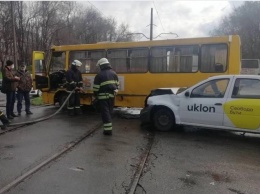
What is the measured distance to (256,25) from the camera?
178 ft

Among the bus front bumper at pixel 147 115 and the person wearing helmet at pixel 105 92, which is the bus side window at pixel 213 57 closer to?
the bus front bumper at pixel 147 115

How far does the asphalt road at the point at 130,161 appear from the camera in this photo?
15.2 feet

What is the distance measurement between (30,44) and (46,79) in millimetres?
42277

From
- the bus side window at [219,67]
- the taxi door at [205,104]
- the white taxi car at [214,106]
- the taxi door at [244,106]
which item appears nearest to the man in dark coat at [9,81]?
the white taxi car at [214,106]

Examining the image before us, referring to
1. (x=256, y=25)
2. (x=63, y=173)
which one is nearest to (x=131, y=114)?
(x=63, y=173)

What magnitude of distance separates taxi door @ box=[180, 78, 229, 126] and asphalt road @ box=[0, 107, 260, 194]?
441mm

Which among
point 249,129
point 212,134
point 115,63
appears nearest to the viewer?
point 249,129

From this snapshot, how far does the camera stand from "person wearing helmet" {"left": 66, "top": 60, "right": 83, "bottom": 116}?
11227mm

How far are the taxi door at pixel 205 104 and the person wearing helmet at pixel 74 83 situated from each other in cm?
435

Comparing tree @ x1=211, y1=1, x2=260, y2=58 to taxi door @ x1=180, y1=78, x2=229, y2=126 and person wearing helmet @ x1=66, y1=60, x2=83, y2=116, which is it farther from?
taxi door @ x1=180, y1=78, x2=229, y2=126

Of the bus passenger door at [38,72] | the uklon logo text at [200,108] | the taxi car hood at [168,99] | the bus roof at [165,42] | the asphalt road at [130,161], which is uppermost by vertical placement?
the bus roof at [165,42]

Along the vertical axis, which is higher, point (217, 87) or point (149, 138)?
point (217, 87)

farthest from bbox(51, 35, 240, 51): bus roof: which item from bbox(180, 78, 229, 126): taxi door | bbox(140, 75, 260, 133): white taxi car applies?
bbox(180, 78, 229, 126): taxi door

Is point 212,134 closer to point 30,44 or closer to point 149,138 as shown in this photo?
point 149,138
